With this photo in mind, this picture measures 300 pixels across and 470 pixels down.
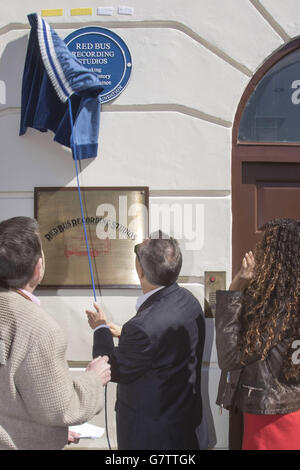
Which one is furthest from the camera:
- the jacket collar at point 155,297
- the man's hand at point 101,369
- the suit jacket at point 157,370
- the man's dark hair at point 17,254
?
the jacket collar at point 155,297

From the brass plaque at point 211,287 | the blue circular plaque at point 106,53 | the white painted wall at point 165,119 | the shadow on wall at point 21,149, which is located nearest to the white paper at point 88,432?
the white painted wall at point 165,119

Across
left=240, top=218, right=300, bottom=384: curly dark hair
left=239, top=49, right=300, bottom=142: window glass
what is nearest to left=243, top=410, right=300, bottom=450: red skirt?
left=240, top=218, right=300, bottom=384: curly dark hair

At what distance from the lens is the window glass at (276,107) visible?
3.69 metres

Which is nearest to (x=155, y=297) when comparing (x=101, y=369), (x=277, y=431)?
(x=101, y=369)

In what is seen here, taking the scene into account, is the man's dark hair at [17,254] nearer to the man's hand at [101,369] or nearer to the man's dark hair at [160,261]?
the man's hand at [101,369]

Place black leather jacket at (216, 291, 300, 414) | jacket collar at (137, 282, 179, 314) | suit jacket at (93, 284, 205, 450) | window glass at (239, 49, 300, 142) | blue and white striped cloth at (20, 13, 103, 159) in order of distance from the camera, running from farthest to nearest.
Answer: window glass at (239, 49, 300, 142) → blue and white striped cloth at (20, 13, 103, 159) → jacket collar at (137, 282, 179, 314) → suit jacket at (93, 284, 205, 450) → black leather jacket at (216, 291, 300, 414)

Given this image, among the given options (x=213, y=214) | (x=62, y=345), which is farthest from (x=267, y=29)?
(x=62, y=345)

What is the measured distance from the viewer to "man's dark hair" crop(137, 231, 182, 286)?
2701 mm

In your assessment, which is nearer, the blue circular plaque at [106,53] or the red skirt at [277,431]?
the red skirt at [277,431]

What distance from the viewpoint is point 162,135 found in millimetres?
3572

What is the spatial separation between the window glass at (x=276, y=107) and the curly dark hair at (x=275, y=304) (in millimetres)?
1496

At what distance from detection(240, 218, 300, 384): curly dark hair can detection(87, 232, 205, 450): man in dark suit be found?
439 millimetres

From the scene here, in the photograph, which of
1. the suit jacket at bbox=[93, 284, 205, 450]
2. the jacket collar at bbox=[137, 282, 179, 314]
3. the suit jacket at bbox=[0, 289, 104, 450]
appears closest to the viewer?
the suit jacket at bbox=[0, 289, 104, 450]
